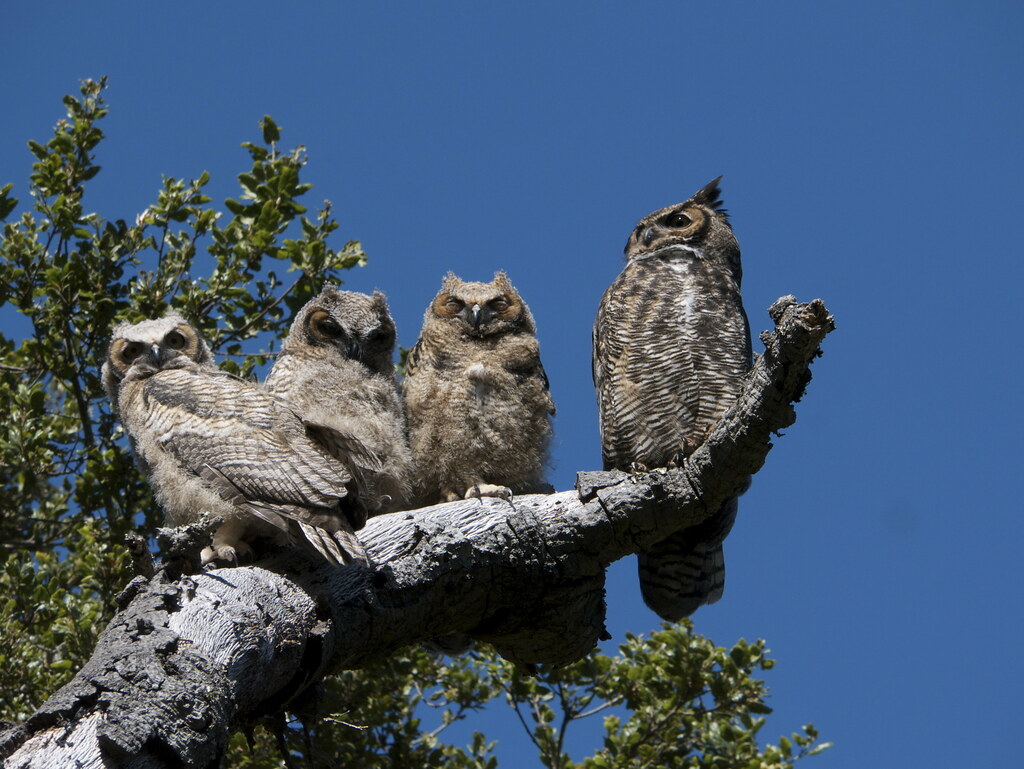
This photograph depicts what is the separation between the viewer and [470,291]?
4953 millimetres

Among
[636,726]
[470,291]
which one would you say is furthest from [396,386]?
[636,726]

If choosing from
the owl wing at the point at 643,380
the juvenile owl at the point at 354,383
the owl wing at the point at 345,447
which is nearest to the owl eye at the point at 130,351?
the juvenile owl at the point at 354,383

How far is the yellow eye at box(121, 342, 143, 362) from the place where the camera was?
470 cm

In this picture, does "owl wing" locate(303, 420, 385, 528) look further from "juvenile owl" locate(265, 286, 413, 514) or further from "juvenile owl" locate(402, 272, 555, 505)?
"juvenile owl" locate(402, 272, 555, 505)

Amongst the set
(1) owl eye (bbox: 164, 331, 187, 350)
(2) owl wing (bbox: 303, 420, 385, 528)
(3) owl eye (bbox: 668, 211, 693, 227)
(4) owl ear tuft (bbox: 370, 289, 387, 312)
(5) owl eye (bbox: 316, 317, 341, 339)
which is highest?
(3) owl eye (bbox: 668, 211, 693, 227)

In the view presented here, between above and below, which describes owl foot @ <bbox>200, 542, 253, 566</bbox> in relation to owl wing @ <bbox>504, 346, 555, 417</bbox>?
below

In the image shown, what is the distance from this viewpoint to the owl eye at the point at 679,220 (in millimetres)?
5570

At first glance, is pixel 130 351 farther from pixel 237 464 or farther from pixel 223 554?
pixel 223 554

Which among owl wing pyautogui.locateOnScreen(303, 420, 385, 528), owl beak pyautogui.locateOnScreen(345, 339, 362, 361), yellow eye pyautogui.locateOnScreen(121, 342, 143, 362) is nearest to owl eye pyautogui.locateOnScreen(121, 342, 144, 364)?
yellow eye pyautogui.locateOnScreen(121, 342, 143, 362)

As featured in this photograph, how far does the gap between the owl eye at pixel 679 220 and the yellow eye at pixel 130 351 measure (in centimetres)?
258

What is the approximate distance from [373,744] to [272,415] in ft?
7.18

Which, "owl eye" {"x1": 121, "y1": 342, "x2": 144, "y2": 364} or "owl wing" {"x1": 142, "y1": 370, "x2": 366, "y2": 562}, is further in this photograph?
"owl eye" {"x1": 121, "y1": 342, "x2": 144, "y2": 364}

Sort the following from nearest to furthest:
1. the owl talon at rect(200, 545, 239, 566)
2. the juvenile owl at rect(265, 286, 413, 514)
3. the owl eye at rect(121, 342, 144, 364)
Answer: the owl talon at rect(200, 545, 239, 566) < the juvenile owl at rect(265, 286, 413, 514) < the owl eye at rect(121, 342, 144, 364)

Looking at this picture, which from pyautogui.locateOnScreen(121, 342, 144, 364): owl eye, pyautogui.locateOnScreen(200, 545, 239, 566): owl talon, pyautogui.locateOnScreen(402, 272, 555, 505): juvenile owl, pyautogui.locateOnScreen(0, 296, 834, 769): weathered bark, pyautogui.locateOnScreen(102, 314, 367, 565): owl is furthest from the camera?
pyautogui.locateOnScreen(121, 342, 144, 364): owl eye
